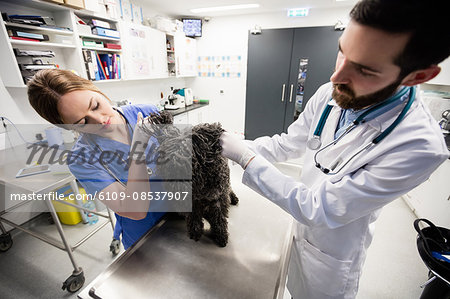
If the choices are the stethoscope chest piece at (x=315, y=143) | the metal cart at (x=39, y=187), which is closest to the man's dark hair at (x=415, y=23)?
the stethoscope chest piece at (x=315, y=143)

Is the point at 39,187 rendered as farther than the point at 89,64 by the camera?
No

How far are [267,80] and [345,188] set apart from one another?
3.28m

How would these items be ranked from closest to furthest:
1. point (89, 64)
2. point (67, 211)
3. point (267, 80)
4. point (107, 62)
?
point (67, 211), point (89, 64), point (107, 62), point (267, 80)

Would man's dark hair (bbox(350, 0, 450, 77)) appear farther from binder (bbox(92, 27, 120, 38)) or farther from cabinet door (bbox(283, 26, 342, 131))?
cabinet door (bbox(283, 26, 342, 131))

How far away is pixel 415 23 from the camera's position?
Answer: 44 cm

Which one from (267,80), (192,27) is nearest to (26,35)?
(192,27)

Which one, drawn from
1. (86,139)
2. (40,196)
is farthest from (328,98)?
(40,196)

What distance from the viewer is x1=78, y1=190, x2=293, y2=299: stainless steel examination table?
0.67 m

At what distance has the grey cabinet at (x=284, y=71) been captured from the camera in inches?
124

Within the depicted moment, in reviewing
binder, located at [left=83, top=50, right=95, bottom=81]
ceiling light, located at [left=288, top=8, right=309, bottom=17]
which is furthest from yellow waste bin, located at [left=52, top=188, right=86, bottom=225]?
ceiling light, located at [left=288, top=8, right=309, bottom=17]

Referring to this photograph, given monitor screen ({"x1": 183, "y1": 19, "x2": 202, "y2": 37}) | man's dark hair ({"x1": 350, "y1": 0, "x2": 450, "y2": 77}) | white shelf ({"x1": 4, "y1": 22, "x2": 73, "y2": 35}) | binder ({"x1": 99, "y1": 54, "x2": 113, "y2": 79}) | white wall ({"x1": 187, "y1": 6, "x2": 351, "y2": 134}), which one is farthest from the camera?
monitor screen ({"x1": 183, "y1": 19, "x2": 202, "y2": 37})

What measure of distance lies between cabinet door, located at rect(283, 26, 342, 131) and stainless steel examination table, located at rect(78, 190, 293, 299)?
298 centimetres

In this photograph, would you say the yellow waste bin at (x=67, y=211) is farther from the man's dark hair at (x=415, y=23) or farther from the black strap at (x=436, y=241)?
the black strap at (x=436, y=241)

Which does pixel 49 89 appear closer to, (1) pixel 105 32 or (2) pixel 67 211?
(2) pixel 67 211
